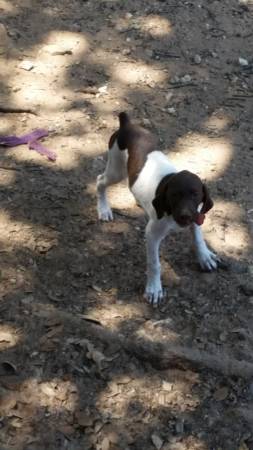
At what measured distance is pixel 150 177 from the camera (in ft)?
14.5

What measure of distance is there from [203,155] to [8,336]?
2.50 metres

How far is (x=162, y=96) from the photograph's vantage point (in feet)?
21.1

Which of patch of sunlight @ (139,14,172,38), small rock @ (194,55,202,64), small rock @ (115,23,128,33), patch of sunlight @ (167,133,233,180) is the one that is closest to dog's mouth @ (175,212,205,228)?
patch of sunlight @ (167,133,233,180)

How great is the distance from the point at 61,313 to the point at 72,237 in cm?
87

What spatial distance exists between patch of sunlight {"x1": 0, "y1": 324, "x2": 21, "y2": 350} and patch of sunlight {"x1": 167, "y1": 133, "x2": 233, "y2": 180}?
214 centimetres

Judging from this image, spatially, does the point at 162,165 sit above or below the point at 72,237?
above

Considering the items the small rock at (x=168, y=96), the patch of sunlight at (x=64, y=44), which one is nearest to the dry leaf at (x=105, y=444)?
the small rock at (x=168, y=96)

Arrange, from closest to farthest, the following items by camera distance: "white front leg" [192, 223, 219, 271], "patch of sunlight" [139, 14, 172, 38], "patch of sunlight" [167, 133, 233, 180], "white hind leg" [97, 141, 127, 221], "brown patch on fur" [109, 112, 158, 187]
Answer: "brown patch on fur" [109, 112, 158, 187], "white front leg" [192, 223, 219, 271], "white hind leg" [97, 141, 127, 221], "patch of sunlight" [167, 133, 233, 180], "patch of sunlight" [139, 14, 172, 38]

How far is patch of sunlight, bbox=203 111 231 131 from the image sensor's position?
6094 millimetres

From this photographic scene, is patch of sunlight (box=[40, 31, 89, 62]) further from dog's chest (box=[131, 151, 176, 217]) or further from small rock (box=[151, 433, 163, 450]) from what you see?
small rock (box=[151, 433, 163, 450])

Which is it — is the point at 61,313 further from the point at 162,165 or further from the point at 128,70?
the point at 128,70

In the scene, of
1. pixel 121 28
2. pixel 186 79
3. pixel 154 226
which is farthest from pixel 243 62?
pixel 154 226

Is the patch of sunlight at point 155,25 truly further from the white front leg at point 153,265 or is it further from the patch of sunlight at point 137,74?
the white front leg at point 153,265

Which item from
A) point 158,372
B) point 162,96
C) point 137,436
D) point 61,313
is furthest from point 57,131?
point 137,436
